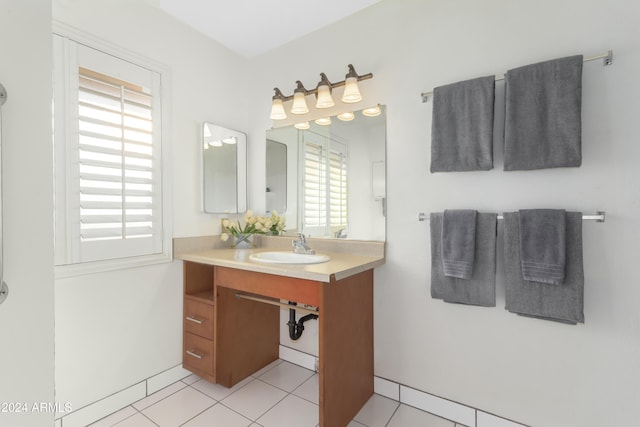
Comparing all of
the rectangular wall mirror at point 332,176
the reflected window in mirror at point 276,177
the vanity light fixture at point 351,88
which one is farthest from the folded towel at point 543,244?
the reflected window in mirror at point 276,177

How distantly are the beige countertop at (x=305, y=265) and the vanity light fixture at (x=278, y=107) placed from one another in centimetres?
91

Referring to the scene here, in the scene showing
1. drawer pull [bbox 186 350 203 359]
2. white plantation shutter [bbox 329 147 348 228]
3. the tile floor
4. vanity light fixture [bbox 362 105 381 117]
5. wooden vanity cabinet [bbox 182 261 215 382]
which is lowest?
the tile floor

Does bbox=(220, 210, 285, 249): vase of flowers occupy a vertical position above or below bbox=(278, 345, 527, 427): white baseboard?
above

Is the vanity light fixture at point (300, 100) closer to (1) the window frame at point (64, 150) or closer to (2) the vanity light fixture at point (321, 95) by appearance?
(2) the vanity light fixture at point (321, 95)

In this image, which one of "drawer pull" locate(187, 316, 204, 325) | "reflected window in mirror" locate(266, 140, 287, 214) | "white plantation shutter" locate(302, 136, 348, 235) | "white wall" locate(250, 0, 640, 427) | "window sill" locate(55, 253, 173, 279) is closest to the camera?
"white wall" locate(250, 0, 640, 427)

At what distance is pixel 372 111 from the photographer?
6.10 feet

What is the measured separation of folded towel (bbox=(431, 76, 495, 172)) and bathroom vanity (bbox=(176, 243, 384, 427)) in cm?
65

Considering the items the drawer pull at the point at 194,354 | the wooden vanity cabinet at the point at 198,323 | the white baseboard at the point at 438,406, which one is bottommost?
the white baseboard at the point at 438,406

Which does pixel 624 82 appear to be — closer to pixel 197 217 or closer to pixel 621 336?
pixel 621 336

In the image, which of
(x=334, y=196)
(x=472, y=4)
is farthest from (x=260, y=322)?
(x=472, y=4)

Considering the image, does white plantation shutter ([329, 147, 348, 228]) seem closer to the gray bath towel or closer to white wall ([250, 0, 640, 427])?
white wall ([250, 0, 640, 427])

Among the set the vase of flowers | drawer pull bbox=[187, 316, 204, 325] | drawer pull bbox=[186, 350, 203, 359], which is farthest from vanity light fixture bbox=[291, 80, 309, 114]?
drawer pull bbox=[186, 350, 203, 359]

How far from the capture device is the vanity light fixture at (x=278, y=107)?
2.15 m

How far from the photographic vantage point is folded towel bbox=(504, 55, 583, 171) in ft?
4.12
